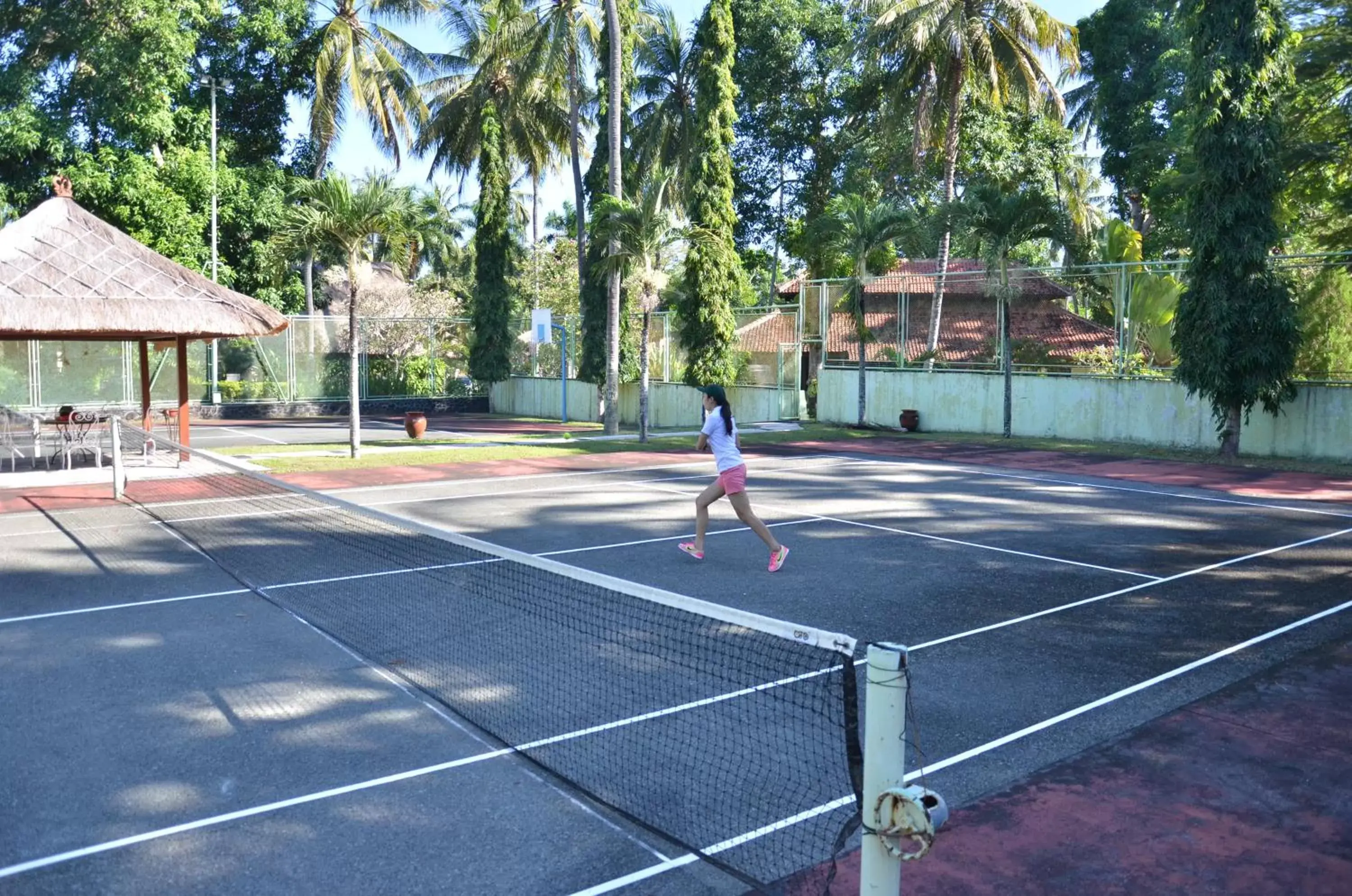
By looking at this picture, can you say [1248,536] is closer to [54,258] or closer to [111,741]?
[111,741]

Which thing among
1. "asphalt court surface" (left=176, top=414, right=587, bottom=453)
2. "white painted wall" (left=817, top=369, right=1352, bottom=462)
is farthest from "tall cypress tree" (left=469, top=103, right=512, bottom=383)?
"white painted wall" (left=817, top=369, right=1352, bottom=462)

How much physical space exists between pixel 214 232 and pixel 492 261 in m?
9.33

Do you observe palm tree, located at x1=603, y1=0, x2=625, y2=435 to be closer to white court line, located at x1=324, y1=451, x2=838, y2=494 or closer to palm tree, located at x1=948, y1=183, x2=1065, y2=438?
white court line, located at x1=324, y1=451, x2=838, y2=494

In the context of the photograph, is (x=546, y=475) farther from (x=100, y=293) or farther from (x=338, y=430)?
(x=338, y=430)

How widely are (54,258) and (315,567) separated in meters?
12.1

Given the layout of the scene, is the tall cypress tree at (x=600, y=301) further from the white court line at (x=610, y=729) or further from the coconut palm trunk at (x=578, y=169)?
the white court line at (x=610, y=729)

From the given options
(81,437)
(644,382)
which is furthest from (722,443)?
(644,382)

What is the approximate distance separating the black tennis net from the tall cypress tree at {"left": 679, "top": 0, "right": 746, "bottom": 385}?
16952 mm

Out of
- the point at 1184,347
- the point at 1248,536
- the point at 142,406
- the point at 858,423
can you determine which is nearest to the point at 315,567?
the point at 1248,536

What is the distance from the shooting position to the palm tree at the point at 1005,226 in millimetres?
24875

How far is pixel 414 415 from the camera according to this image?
2636cm

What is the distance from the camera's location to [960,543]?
1247 cm

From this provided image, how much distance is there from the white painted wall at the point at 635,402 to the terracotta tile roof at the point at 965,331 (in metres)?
2.80

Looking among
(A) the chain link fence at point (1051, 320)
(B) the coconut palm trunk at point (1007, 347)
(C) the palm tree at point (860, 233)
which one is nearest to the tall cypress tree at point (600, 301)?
(A) the chain link fence at point (1051, 320)
